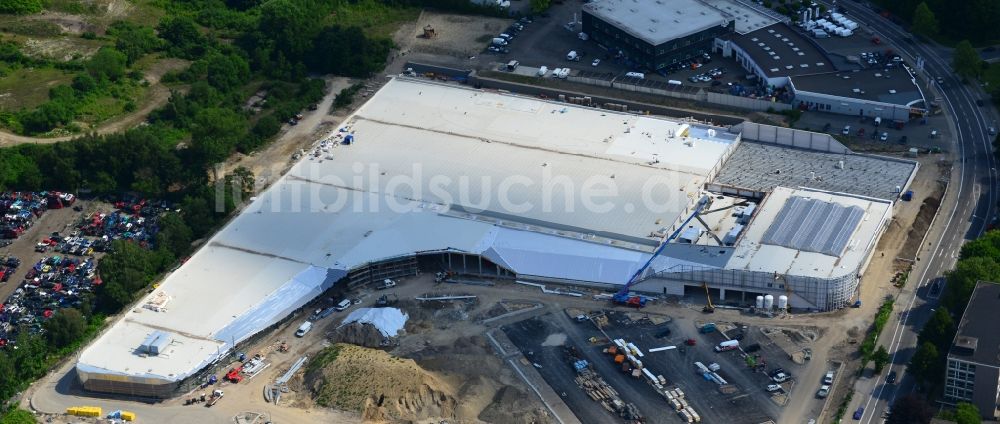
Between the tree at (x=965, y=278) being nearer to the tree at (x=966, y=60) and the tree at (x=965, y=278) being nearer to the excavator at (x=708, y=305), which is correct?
the excavator at (x=708, y=305)

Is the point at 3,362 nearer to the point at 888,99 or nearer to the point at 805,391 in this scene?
the point at 805,391

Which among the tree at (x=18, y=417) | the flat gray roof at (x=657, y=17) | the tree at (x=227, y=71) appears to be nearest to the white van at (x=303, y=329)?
the tree at (x=18, y=417)

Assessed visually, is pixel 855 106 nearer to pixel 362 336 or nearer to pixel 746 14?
pixel 746 14

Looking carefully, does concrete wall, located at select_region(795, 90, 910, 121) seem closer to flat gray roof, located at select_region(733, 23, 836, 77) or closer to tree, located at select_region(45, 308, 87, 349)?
flat gray roof, located at select_region(733, 23, 836, 77)

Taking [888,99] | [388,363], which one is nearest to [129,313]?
[388,363]

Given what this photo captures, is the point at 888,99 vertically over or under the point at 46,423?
over

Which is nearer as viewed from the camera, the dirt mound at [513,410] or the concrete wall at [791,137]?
the dirt mound at [513,410]

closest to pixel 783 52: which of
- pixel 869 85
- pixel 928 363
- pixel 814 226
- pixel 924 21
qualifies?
pixel 869 85
